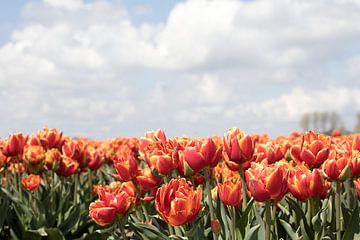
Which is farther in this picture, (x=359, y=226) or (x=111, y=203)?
(x=359, y=226)

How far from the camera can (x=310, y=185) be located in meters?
3.15

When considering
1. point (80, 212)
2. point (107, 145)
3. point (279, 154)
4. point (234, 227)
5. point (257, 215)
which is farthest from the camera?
point (107, 145)

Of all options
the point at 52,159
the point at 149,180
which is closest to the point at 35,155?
the point at 52,159

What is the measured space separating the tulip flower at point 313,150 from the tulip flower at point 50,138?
11.9 ft

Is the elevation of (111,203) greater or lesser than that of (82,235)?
greater

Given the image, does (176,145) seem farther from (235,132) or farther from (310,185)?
(310,185)

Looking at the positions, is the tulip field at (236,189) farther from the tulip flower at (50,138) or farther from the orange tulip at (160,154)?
the tulip flower at (50,138)

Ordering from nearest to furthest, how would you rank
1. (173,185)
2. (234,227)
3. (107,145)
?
1. (173,185)
2. (234,227)
3. (107,145)

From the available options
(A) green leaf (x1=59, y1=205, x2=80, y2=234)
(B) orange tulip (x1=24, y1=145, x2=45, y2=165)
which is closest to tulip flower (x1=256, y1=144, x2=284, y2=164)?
(B) orange tulip (x1=24, y1=145, x2=45, y2=165)

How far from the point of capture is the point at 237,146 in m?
3.11

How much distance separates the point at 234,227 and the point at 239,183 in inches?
10.1

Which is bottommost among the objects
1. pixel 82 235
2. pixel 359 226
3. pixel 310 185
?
pixel 82 235

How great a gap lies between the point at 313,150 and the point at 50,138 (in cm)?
376

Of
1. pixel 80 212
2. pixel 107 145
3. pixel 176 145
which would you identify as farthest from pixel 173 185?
pixel 107 145
